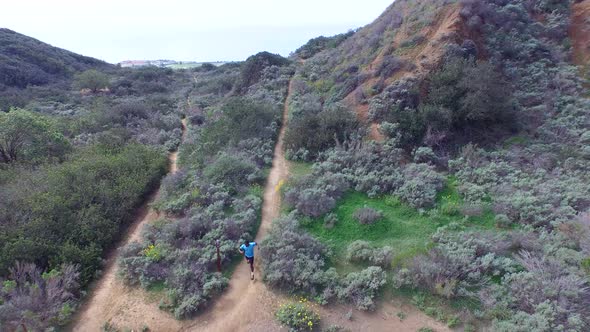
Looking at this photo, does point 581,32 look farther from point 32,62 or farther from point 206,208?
point 32,62

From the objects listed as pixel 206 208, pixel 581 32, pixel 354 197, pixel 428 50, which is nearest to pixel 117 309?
pixel 206 208

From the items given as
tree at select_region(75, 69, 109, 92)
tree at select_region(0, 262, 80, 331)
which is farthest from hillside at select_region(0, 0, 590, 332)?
tree at select_region(75, 69, 109, 92)

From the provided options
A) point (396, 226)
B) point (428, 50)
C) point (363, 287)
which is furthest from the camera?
point (428, 50)

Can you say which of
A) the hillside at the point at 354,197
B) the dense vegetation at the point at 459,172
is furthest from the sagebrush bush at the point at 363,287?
the dense vegetation at the point at 459,172

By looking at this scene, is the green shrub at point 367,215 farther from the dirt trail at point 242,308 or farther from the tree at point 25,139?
the tree at point 25,139

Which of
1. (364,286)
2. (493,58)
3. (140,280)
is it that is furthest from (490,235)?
(493,58)
